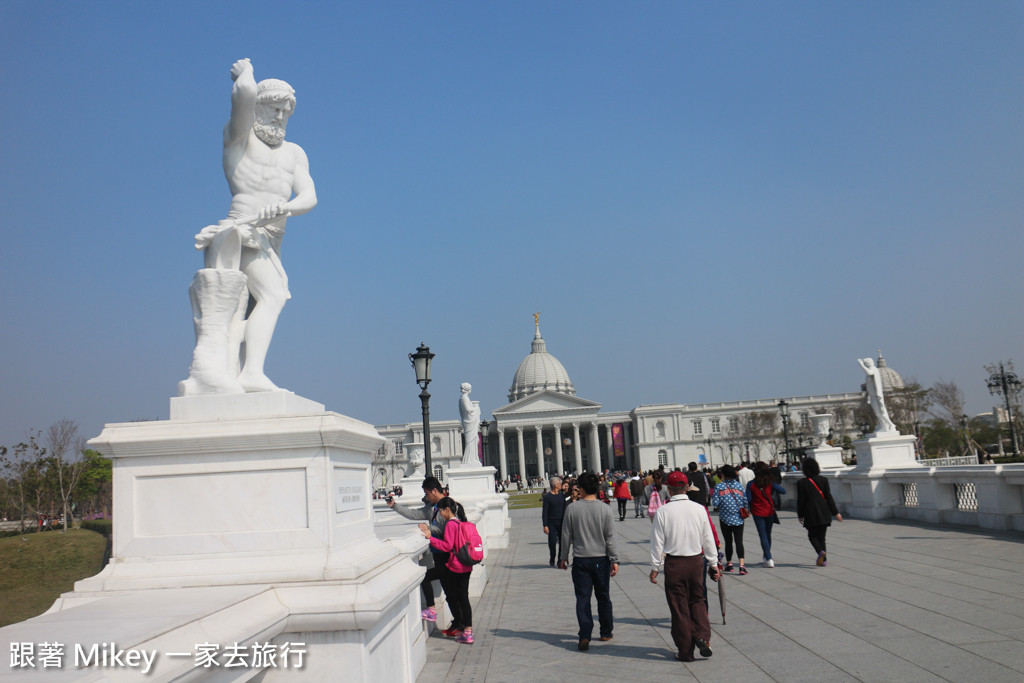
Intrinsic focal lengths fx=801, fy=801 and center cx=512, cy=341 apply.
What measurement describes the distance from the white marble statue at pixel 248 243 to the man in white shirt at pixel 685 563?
4.16 m

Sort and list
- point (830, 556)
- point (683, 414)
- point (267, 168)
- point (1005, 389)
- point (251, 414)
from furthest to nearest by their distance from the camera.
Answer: point (683, 414) → point (1005, 389) → point (830, 556) → point (267, 168) → point (251, 414)

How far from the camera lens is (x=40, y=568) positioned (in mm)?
23875

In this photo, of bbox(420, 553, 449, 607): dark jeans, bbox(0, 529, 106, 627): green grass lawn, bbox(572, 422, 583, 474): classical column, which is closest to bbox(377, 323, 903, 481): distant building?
bbox(572, 422, 583, 474): classical column

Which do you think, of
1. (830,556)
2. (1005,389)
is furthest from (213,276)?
(1005,389)

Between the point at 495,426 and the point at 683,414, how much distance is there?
28.0 m

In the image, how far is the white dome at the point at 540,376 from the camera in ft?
456

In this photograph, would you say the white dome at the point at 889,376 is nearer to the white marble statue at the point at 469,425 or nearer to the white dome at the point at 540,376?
the white dome at the point at 540,376

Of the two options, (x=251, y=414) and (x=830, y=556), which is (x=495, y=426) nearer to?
(x=830, y=556)

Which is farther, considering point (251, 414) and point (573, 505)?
point (573, 505)

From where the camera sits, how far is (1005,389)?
149 feet

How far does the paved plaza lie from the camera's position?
6539mm

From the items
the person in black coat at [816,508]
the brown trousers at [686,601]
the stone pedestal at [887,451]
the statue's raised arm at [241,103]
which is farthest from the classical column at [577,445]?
the statue's raised arm at [241,103]

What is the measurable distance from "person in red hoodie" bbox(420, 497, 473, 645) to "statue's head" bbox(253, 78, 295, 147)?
14.6 ft

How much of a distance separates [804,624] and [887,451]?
13.8m
